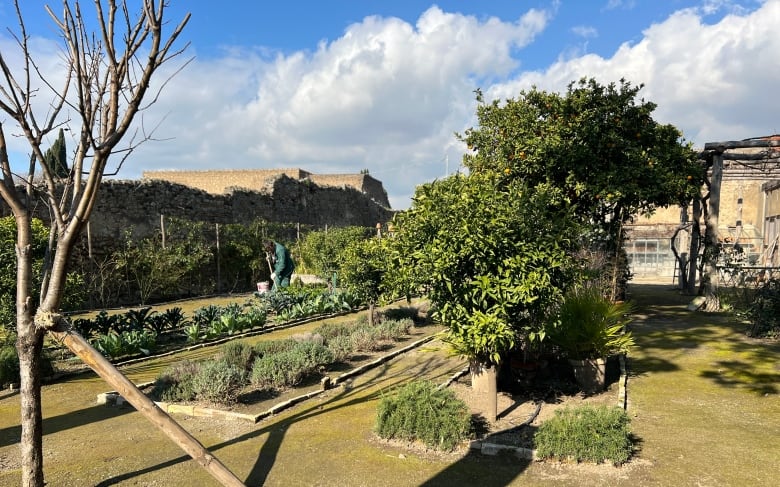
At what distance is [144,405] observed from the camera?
8.09 feet

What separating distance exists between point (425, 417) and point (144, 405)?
2.29 metres

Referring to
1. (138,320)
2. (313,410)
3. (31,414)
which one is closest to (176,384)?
(313,410)

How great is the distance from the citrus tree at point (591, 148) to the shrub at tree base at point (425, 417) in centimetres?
687

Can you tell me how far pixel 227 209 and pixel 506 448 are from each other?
18.3m

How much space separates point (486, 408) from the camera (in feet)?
16.1

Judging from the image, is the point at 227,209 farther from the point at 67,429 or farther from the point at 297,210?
the point at 67,429

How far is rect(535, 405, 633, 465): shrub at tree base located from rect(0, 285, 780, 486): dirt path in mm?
94

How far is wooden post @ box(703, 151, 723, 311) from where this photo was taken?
1129 centimetres

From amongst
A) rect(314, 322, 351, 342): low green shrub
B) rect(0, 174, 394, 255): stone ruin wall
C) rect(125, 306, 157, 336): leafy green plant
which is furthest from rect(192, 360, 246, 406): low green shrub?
rect(0, 174, 394, 255): stone ruin wall

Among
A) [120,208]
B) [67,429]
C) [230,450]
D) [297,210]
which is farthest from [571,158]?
[297,210]

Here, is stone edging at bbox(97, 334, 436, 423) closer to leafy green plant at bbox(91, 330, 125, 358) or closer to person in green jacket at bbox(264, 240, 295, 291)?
leafy green plant at bbox(91, 330, 125, 358)

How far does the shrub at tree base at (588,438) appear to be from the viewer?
362 cm

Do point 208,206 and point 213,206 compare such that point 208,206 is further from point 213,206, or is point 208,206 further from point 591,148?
point 591,148

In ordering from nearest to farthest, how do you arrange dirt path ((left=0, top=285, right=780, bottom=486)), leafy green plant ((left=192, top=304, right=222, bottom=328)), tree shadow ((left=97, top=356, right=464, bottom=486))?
dirt path ((left=0, top=285, right=780, bottom=486)) → tree shadow ((left=97, top=356, right=464, bottom=486)) → leafy green plant ((left=192, top=304, right=222, bottom=328))
